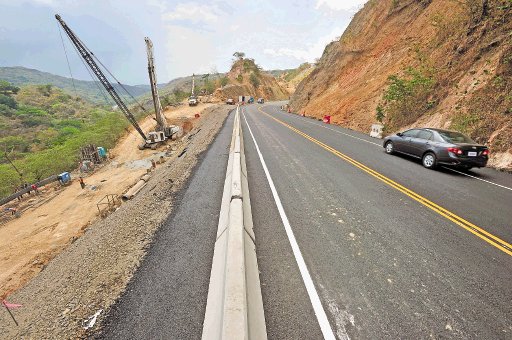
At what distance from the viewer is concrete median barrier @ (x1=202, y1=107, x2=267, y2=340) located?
2943mm

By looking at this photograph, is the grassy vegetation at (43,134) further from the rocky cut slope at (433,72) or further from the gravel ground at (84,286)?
the rocky cut slope at (433,72)

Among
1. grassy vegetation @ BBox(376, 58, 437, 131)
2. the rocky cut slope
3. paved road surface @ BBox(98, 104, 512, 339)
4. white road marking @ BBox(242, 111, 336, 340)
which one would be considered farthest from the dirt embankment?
white road marking @ BBox(242, 111, 336, 340)

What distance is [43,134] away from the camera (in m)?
68.1

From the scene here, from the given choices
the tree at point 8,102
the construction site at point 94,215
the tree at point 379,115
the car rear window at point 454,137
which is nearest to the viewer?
the construction site at point 94,215

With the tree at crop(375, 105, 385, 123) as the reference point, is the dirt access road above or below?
below

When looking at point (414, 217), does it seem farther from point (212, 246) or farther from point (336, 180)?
point (212, 246)

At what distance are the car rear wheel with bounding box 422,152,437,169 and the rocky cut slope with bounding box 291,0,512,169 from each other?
3.10 m

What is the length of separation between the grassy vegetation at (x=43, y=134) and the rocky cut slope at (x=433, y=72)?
34.7 m

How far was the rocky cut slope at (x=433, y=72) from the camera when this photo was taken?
1359 centimetres

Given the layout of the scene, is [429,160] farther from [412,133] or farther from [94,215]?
[94,215]

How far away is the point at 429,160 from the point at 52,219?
2239 centimetres

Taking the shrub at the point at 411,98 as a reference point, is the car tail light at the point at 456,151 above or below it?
below

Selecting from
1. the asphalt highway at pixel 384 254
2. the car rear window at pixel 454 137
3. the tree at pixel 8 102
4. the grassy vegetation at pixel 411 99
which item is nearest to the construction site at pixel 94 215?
the asphalt highway at pixel 384 254

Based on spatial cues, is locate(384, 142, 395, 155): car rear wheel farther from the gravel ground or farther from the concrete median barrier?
the gravel ground
